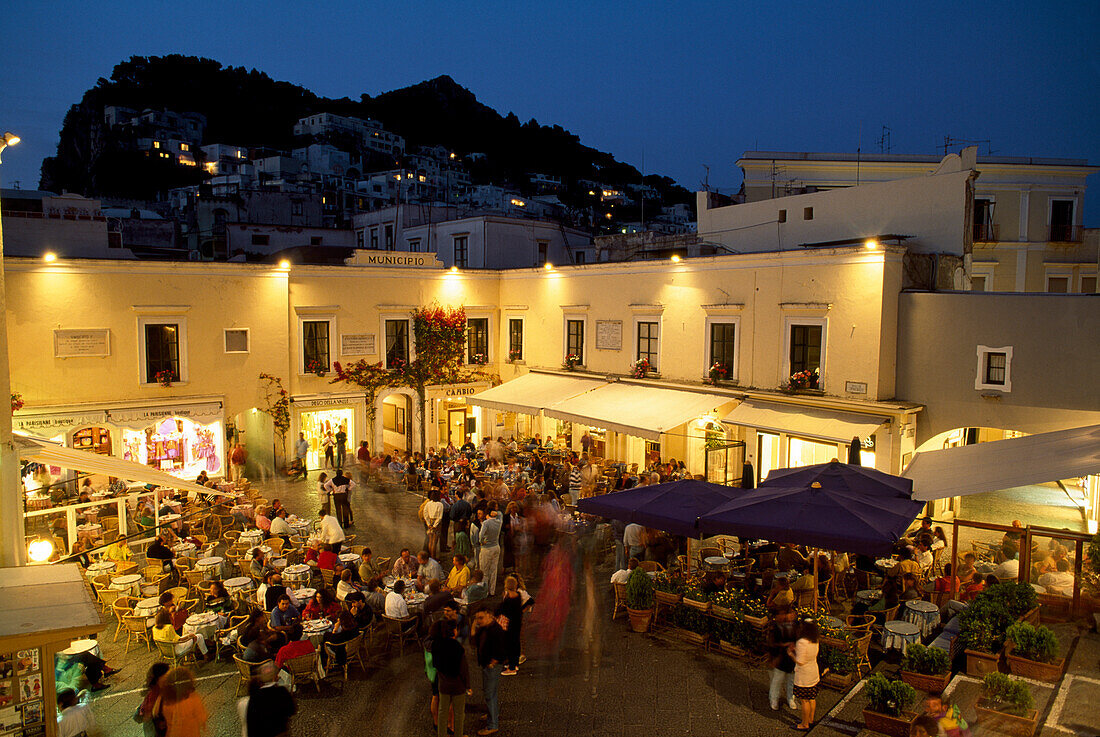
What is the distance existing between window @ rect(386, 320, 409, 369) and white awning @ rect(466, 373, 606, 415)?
2729 mm

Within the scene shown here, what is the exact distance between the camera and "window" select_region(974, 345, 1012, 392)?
1438 centimetres

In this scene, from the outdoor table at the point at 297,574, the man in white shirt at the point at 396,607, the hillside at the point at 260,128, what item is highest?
the hillside at the point at 260,128

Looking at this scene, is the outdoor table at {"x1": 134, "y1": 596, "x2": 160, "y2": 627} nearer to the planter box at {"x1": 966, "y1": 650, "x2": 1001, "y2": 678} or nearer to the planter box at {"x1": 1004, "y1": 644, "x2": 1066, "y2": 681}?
the planter box at {"x1": 966, "y1": 650, "x2": 1001, "y2": 678}

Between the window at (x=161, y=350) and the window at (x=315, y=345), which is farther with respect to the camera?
the window at (x=315, y=345)

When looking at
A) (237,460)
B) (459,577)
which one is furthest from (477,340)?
(459,577)

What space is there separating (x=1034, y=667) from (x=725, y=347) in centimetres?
1153

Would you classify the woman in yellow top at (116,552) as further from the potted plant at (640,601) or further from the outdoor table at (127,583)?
the potted plant at (640,601)

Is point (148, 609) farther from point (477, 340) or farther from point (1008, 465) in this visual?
point (477, 340)

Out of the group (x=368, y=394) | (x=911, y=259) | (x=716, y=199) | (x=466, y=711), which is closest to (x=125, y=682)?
(x=466, y=711)

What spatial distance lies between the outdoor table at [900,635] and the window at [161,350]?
18218 mm

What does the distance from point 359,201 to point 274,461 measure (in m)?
39.6

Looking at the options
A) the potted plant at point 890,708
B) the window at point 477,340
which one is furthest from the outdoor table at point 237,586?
the window at point 477,340

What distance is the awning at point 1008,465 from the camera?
9.82 meters

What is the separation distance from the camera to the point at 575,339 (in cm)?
→ 2316
